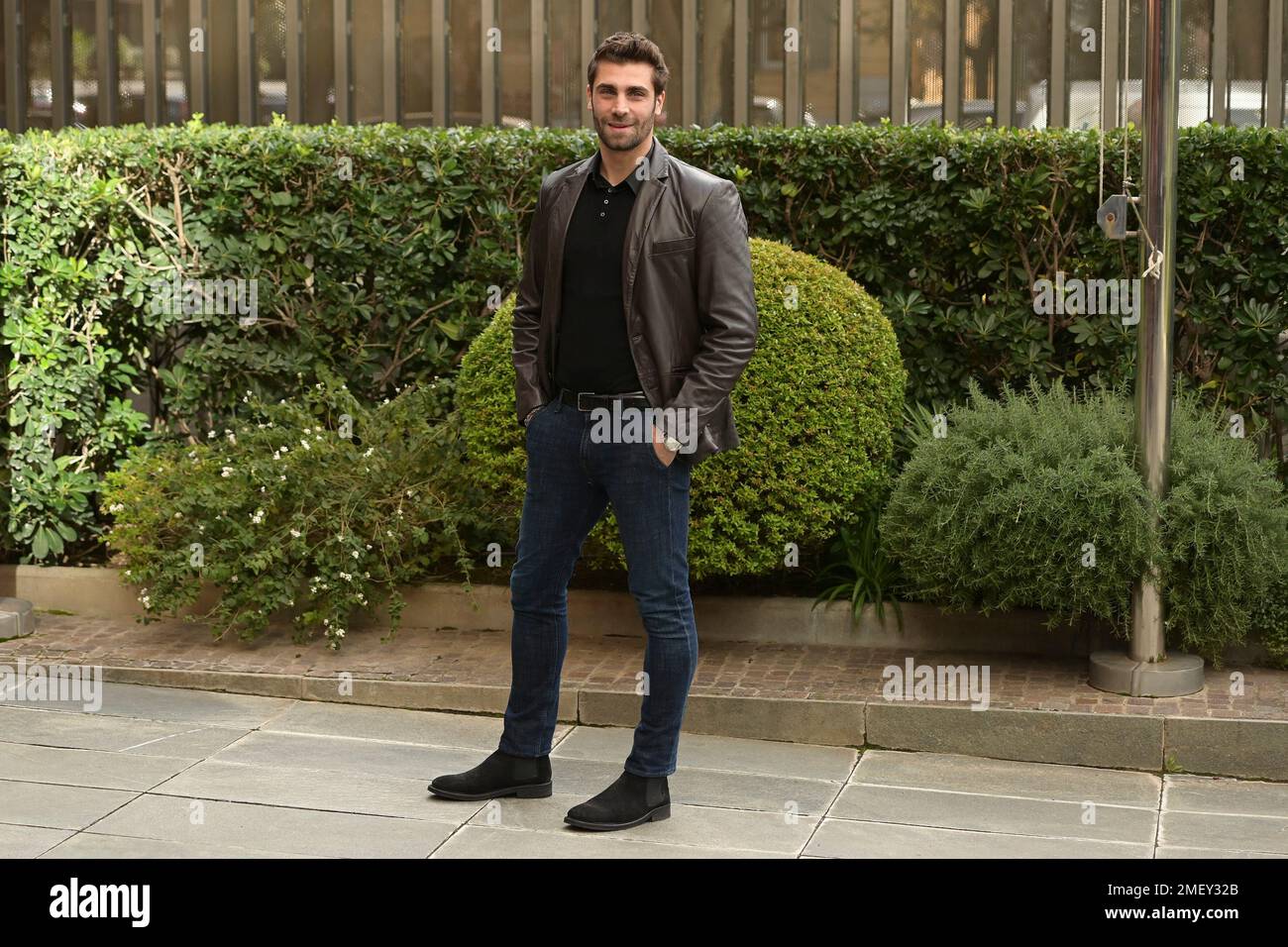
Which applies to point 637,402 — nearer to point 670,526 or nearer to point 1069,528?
point 670,526

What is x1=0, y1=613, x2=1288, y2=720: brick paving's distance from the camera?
559 centimetres

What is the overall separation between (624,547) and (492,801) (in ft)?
3.00

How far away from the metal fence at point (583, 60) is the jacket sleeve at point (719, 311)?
28.7ft

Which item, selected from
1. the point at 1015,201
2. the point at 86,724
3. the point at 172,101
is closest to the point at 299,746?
the point at 86,724

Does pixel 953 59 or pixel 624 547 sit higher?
pixel 953 59

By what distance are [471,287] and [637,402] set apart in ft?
10.6

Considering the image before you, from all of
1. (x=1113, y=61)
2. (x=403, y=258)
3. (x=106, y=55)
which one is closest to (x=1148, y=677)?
(x=403, y=258)

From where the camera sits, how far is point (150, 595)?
648 centimetres

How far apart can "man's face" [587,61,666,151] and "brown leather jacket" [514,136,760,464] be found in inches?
5.1

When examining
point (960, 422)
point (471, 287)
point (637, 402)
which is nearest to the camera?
point (637, 402)

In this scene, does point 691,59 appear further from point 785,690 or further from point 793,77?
point 785,690

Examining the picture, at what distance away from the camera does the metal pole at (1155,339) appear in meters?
5.49

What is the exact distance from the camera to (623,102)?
436cm

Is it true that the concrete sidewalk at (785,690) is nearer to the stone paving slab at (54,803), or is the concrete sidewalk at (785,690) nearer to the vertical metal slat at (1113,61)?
the stone paving slab at (54,803)
